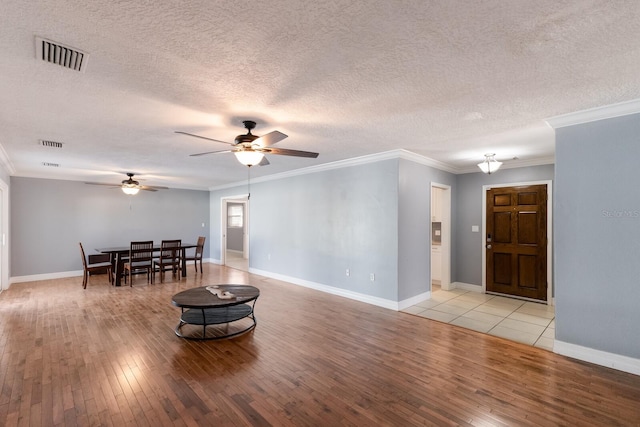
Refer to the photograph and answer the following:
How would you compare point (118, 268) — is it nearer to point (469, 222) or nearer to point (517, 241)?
point (469, 222)

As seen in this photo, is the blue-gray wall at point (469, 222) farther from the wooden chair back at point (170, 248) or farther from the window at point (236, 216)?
the window at point (236, 216)

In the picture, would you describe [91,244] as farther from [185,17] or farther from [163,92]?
[185,17]

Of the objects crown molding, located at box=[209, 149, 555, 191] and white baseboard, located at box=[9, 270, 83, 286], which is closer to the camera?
crown molding, located at box=[209, 149, 555, 191]

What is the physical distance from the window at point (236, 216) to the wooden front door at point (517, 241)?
29.1ft

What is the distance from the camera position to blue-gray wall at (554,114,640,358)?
2.76 meters

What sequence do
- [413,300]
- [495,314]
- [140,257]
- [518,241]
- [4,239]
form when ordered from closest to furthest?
[495,314] < [413,300] < [518,241] < [4,239] < [140,257]

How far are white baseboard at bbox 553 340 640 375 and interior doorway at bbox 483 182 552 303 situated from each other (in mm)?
2308

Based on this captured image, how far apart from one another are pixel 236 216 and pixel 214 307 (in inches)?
343

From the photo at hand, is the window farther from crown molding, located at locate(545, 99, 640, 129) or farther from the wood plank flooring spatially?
crown molding, located at locate(545, 99, 640, 129)

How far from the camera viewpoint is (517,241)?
537 centimetres

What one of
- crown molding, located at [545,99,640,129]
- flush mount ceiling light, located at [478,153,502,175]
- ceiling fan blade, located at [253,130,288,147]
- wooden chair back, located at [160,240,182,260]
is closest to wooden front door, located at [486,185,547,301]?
flush mount ceiling light, located at [478,153,502,175]

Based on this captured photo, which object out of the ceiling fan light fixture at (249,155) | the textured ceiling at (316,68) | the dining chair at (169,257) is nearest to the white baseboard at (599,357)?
the textured ceiling at (316,68)

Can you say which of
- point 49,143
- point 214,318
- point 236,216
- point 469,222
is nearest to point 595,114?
point 469,222

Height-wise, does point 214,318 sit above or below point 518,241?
below
